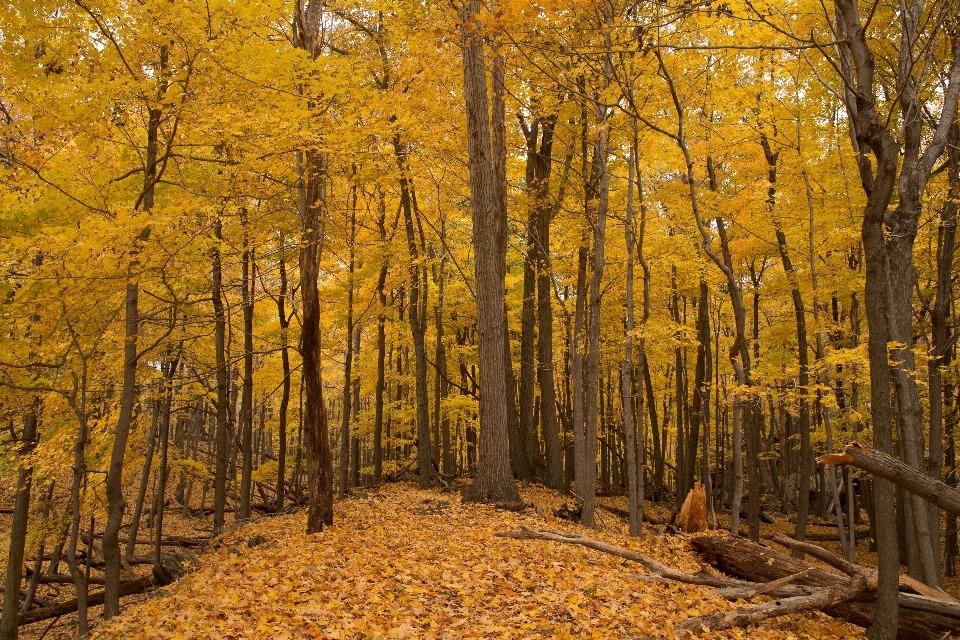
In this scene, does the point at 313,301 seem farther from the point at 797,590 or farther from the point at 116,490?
the point at 797,590

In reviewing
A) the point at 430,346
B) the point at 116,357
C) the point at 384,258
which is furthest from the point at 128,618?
the point at 430,346

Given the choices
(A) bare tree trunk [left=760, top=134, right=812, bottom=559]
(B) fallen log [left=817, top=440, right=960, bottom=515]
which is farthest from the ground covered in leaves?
(A) bare tree trunk [left=760, top=134, right=812, bottom=559]

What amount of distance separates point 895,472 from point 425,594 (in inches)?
151

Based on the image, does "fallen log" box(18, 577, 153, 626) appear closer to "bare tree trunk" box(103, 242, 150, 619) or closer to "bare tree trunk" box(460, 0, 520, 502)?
"bare tree trunk" box(103, 242, 150, 619)

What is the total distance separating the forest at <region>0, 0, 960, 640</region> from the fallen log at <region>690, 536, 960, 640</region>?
4 cm

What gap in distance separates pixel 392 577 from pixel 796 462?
80.7ft

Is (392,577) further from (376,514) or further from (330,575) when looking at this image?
(376,514)

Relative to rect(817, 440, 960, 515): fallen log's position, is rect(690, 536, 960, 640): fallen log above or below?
below

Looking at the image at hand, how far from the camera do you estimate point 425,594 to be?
5191 mm

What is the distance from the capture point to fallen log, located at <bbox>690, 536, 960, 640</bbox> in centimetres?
500

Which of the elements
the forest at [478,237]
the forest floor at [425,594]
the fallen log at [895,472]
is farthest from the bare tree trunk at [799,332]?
the fallen log at [895,472]

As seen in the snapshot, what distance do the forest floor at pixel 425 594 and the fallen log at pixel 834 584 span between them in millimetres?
215

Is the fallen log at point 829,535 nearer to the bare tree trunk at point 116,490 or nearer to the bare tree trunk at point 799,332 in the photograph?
the bare tree trunk at point 799,332

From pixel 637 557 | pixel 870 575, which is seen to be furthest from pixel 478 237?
pixel 870 575
